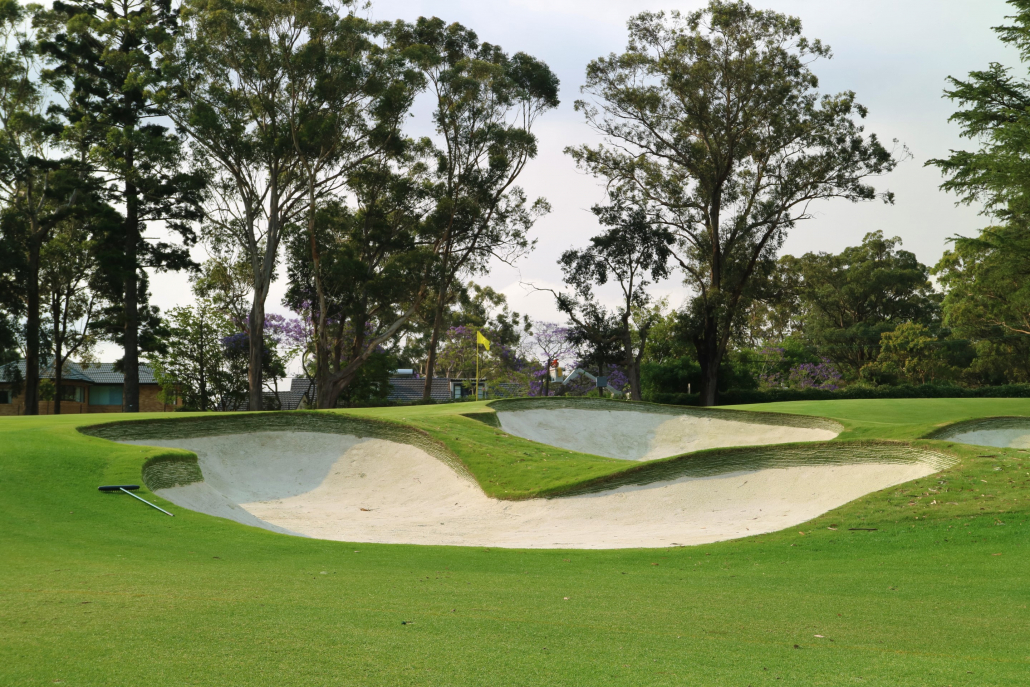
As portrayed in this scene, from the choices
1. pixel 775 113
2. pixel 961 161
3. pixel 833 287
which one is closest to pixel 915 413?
pixel 961 161

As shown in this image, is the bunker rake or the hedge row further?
the hedge row

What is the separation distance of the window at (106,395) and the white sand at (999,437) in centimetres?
5858

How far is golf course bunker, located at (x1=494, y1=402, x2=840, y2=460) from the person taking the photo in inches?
904

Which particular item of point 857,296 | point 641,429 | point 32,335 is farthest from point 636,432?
Result: point 857,296

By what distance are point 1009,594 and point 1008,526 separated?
3538mm

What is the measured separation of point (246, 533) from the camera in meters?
10.5

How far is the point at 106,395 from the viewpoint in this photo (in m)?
61.7

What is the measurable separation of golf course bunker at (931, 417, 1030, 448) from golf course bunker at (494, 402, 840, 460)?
334 cm

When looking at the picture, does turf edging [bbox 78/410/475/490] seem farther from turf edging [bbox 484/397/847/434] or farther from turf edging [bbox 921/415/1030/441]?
turf edging [bbox 921/415/1030/441]

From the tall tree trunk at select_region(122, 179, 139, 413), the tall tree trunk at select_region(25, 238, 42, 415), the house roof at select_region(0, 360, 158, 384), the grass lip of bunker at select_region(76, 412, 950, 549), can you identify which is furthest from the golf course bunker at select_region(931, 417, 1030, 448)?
the house roof at select_region(0, 360, 158, 384)

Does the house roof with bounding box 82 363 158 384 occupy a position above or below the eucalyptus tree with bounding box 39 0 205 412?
below

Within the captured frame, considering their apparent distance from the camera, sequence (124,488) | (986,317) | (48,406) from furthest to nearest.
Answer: (48,406) → (986,317) → (124,488)

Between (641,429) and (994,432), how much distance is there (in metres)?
9.21

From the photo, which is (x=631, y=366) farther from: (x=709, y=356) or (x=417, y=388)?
(x=417, y=388)
